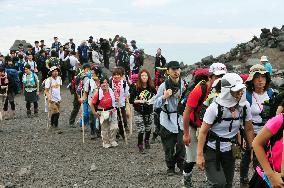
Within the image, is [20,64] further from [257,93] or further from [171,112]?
[257,93]

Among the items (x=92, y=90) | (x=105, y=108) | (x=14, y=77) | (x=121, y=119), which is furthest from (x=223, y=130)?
(x=14, y=77)

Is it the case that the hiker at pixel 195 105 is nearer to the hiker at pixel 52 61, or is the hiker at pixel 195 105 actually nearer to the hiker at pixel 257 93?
the hiker at pixel 257 93

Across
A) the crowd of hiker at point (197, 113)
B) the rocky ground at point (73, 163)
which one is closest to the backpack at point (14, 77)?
the crowd of hiker at point (197, 113)

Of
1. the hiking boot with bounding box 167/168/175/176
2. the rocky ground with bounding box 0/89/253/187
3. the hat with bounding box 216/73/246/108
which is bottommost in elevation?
the rocky ground with bounding box 0/89/253/187

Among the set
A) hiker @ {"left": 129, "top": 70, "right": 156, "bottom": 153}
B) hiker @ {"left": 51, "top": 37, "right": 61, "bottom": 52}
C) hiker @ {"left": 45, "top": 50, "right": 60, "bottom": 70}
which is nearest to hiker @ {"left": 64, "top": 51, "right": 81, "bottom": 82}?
hiker @ {"left": 45, "top": 50, "right": 60, "bottom": 70}

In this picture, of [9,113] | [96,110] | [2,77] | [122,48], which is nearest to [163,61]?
[122,48]

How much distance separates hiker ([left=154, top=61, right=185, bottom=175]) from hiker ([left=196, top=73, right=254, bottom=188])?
9.64 feet

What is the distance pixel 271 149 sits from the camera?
198 inches

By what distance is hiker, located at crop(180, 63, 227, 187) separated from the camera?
7.21 m

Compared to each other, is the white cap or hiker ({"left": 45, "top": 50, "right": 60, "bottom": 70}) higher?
the white cap

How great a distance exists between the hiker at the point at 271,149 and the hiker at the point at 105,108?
28.2 feet

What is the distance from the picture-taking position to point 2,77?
→ 18406 mm

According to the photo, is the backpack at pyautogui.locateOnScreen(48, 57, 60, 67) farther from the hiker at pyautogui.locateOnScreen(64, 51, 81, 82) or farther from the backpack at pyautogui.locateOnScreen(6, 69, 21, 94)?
the backpack at pyautogui.locateOnScreen(6, 69, 21, 94)

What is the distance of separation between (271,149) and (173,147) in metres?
5.04
